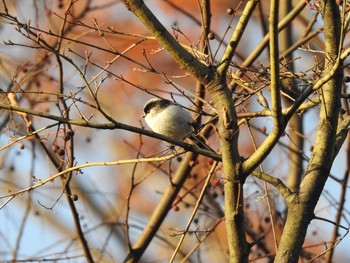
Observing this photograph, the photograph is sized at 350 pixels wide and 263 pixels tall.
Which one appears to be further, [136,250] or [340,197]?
[136,250]

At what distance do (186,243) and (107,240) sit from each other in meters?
4.17

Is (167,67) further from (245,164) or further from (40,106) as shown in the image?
(245,164)

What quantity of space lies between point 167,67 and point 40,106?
3804mm

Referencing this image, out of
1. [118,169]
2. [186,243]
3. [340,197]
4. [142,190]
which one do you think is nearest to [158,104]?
[340,197]

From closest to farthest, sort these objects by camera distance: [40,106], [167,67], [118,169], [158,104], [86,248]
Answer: [86,248] → [158,104] → [40,106] → [167,67] → [118,169]

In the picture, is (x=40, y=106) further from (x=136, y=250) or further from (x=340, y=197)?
(x=340, y=197)

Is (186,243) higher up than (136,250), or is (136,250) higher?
(186,243)

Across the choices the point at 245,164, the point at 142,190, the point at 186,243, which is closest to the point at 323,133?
the point at 245,164

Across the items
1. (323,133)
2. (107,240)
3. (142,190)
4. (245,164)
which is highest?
(142,190)

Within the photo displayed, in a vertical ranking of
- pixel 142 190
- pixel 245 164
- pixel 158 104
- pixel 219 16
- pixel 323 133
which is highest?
pixel 219 16

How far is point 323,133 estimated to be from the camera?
307cm

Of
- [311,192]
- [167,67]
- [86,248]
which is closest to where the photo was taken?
[311,192]

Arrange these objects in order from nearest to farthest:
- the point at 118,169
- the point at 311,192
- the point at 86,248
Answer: the point at 311,192 → the point at 86,248 → the point at 118,169

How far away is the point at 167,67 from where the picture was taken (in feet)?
30.2
